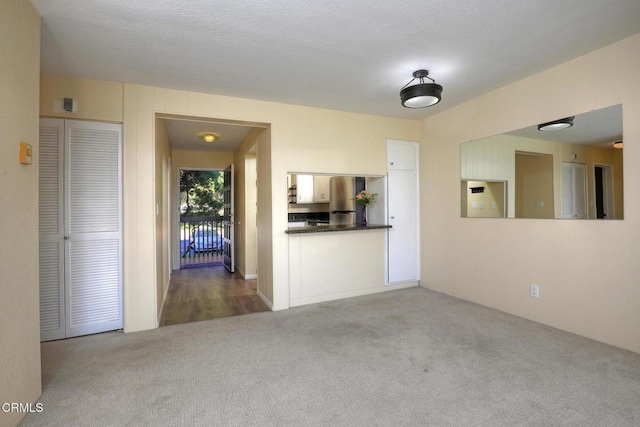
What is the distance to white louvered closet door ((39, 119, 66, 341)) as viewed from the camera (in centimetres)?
281

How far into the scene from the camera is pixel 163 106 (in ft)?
10.6

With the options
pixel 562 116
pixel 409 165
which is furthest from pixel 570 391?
pixel 409 165

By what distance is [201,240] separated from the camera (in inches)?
311

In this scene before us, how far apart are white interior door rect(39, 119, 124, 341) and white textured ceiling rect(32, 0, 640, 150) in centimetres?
63

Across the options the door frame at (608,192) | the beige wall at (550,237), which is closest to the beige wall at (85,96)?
the beige wall at (550,237)

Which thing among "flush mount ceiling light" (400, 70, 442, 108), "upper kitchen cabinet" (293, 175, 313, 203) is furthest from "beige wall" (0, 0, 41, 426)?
"upper kitchen cabinet" (293, 175, 313, 203)

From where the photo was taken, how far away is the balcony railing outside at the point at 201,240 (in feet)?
24.5

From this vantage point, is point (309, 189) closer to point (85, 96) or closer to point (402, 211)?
point (402, 211)

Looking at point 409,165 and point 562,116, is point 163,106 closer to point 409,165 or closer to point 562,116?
point 409,165

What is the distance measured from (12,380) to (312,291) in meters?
2.75

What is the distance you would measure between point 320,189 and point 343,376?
15.6 feet

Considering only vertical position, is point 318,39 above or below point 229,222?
above

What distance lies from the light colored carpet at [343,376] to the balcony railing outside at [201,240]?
15.1ft

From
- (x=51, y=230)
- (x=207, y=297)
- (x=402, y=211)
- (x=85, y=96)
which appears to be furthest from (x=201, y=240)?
(x=402, y=211)
